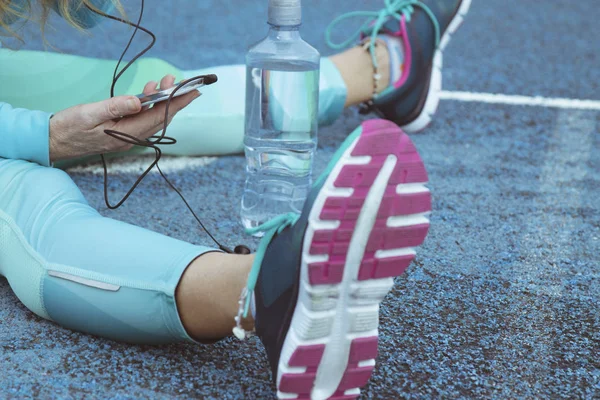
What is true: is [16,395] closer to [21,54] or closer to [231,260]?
[231,260]

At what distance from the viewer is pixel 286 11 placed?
1091 mm

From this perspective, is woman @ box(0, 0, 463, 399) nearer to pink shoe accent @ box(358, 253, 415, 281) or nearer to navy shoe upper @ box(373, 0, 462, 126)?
pink shoe accent @ box(358, 253, 415, 281)

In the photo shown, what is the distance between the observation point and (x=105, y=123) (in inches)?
36.2

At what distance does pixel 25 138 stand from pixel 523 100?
1184mm

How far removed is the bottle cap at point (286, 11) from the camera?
1.08 m

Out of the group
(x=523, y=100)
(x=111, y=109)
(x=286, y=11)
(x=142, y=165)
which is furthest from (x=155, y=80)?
(x=523, y=100)

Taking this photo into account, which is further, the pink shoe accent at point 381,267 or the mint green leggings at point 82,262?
the mint green leggings at point 82,262

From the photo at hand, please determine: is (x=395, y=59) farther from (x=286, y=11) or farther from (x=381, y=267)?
(x=381, y=267)

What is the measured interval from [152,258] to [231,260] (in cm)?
8

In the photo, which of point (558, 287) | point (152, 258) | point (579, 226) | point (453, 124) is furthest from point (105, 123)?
point (453, 124)

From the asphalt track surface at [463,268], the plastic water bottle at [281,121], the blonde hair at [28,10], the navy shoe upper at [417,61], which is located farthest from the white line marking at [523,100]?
the blonde hair at [28,10]

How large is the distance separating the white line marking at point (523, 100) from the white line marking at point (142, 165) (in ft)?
2.18

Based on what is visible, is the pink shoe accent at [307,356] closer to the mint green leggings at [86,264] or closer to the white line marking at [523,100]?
the mint green leggings at [86,264]

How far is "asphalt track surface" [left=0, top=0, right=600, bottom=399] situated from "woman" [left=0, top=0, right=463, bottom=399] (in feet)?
0.16
